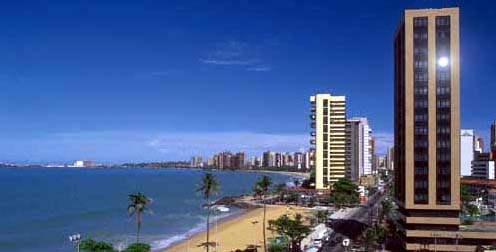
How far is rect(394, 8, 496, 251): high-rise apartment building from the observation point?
6431 cm

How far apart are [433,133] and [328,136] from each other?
106m

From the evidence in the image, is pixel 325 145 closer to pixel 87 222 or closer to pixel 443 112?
pixel 87 222

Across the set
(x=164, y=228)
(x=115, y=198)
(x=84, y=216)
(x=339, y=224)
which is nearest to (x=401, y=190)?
(x=339, y=224)

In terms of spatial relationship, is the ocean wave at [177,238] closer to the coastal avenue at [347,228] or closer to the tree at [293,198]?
the coastal avenue at [347,228]

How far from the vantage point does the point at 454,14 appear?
2527 inches

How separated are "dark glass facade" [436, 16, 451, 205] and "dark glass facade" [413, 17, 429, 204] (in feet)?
3.91

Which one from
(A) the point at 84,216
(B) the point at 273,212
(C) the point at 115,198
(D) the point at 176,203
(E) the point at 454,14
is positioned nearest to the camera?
(E) the point at 454,14

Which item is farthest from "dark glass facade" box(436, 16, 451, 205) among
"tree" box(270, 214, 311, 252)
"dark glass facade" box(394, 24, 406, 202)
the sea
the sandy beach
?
the sea

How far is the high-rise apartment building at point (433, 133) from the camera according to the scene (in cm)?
6431

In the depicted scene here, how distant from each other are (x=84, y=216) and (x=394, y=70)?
249 ft

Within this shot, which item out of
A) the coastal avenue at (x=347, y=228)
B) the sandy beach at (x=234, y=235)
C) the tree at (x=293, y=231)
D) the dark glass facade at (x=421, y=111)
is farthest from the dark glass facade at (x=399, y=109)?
the sandy beach at (x=234, y=235)

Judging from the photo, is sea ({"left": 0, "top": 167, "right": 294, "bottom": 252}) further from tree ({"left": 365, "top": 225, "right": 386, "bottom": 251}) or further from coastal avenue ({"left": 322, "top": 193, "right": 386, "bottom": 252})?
tree ({"left": 365, "top": 225, "right": 386, "bottom": 251})

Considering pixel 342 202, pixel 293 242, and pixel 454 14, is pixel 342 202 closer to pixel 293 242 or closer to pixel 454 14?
pixel 293 242

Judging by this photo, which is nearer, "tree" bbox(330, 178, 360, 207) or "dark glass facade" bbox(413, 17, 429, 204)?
"dark glass facade" bbox(413, 17, 429, 204)
